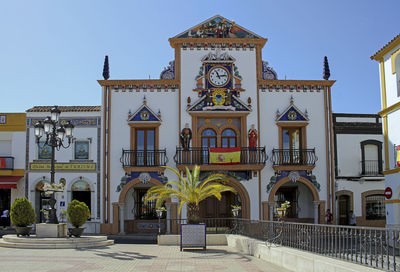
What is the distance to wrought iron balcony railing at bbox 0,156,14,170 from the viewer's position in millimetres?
26406

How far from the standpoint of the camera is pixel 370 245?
9484mm

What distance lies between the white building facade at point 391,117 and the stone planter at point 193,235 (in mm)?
7538

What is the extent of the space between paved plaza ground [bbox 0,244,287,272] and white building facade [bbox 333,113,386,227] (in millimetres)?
11622

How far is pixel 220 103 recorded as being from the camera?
26.2 metres

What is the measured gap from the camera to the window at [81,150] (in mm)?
26578

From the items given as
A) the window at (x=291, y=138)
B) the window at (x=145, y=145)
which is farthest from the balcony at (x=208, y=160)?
the window at (x=291, y=138)

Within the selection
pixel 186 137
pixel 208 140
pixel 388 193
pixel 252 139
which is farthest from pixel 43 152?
pixel 388 193

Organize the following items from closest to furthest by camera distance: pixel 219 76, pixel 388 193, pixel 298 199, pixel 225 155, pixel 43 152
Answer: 1. pixel 388 193
2. pixel 225 155
3. pixel 219 76
4. pixel 43 152
5. pixel 298 199

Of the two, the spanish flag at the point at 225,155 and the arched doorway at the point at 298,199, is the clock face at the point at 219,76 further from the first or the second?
the arched doorway at the point at 298,199

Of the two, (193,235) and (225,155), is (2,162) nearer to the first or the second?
(225,155)

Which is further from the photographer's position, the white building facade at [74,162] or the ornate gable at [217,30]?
the ornate gable at [217,30]

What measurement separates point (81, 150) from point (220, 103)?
25.9 feet

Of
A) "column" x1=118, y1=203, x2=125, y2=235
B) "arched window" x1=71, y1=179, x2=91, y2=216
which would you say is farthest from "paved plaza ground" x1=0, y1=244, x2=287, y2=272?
"arched window" x1=71, y1=179, x2=91, y2=216

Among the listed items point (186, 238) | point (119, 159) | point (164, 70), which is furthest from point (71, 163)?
point (186, 238)
